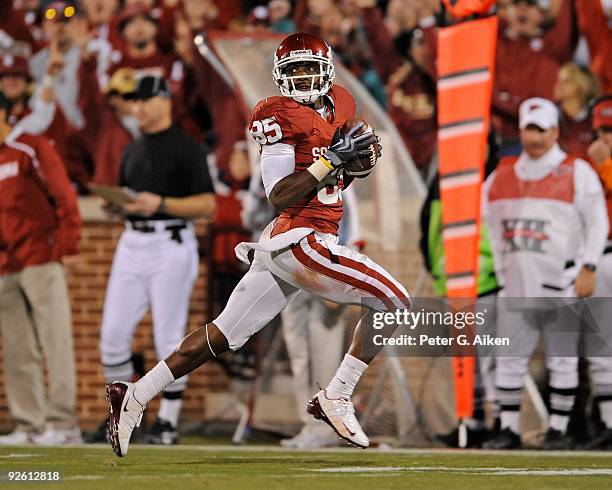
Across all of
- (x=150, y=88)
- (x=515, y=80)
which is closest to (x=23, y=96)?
(x=150, y=88)

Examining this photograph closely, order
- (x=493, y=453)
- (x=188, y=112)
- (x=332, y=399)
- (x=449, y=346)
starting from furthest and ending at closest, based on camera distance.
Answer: (x=188, y=112)
(x=449, y=346)
(x=493, y=453)
(x=332, y=399)

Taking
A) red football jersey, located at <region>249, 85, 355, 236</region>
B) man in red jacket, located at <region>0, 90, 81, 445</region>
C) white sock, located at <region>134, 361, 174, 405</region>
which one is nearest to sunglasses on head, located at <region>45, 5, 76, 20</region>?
man in red jacket, located at <region>0, 90, 81, 445</region>

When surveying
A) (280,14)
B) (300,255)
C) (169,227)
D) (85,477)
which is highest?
(280,14)

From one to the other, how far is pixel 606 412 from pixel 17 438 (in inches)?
140

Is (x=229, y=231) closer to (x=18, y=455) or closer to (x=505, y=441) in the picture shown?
(x=505, y=441)

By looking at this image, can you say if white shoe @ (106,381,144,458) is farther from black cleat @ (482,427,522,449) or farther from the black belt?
black cleat @ (482,427,522,449)

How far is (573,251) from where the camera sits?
8.38 m

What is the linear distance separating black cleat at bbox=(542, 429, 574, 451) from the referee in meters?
2.22

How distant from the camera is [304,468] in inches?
260

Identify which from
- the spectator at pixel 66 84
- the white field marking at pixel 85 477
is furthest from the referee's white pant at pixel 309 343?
the spectator at pixel 66 84

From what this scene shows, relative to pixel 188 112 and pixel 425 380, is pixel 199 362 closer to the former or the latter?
pixel 425 380

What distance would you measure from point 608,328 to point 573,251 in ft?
1.65

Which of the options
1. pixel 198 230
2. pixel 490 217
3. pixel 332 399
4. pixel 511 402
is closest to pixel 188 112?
pixel 198 230

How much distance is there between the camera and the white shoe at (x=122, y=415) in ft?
21.4
